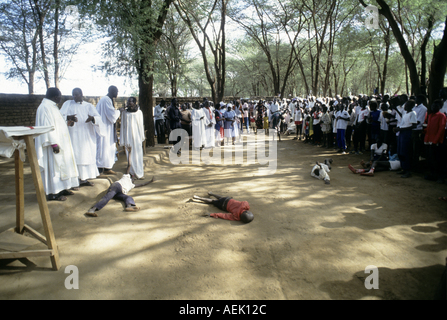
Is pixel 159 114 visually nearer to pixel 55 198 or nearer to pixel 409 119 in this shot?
pixel 55 198

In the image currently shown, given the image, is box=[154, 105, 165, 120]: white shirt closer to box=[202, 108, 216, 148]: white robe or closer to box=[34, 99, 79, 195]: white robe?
box=[202, 108, 216, 148]: white robe

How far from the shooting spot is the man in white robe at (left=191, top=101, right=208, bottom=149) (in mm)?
11070

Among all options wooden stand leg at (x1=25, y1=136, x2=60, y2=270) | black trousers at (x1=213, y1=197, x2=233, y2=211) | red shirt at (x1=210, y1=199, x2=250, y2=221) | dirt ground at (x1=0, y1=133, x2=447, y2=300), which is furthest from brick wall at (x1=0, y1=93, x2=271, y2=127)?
wooden stand leg at (x1=25, y1=136, x2=60, y2=270)

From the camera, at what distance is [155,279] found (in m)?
3.05

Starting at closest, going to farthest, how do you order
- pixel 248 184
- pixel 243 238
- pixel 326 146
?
pixel 243 238 < pixel 248 184 < pixel 326 146

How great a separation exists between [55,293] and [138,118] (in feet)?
15.3

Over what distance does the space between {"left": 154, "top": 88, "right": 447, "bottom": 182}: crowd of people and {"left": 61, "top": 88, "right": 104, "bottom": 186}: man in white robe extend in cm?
483

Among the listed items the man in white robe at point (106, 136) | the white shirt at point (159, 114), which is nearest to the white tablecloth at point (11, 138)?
the man in white robe at point (106, 136)

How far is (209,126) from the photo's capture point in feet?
40.0

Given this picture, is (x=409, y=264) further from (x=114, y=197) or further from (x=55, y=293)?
(x=114, y=197)

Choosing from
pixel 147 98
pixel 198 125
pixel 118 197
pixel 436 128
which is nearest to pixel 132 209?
pixel 118 197

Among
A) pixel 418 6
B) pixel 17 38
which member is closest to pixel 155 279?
pixel 418 6

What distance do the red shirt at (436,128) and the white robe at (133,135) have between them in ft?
21.1

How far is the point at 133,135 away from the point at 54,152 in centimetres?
243
